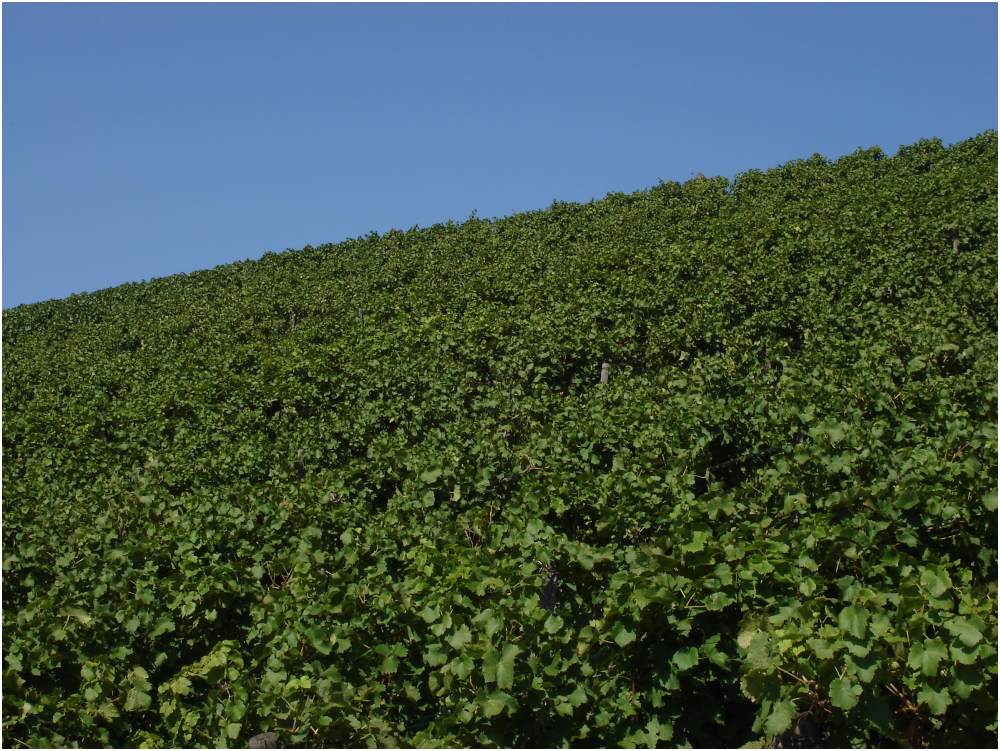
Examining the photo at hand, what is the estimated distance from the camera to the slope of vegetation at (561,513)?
21.0ft

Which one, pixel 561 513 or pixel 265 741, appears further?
pixel 561 513

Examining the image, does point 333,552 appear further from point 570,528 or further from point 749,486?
point 749,486

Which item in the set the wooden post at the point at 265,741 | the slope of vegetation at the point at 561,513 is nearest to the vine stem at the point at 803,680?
the slope of vegetation at the point at 561,513

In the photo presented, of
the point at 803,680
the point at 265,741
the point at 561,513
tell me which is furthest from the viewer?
the point at 561,513

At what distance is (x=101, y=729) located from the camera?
780cm

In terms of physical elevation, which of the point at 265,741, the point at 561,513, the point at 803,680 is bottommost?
the point at 265,741

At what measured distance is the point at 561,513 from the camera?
365 inches

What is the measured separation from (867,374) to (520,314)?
795 cm

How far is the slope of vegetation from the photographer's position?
21.0 feet

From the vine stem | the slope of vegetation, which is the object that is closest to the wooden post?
the slope of vegetation

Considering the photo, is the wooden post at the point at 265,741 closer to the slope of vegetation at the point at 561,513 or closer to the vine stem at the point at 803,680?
the slope of vegetation at the point at 561,513

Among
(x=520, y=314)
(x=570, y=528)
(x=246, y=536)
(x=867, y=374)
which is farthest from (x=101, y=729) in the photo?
(x=520, y=314)

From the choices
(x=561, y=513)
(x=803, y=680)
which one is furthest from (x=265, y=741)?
(x=803, y=680)

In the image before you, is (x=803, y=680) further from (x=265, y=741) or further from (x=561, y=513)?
(x=265, y=741)
